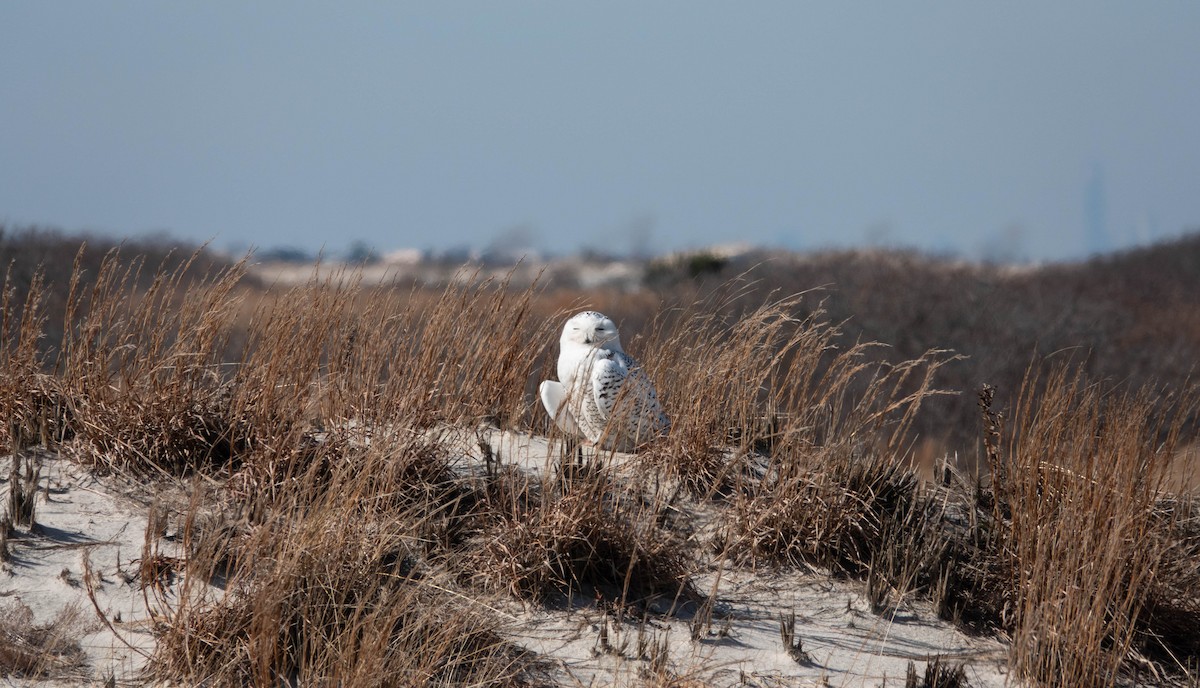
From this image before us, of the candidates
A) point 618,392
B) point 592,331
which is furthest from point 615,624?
point 592,331

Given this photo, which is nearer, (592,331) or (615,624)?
(615,624)

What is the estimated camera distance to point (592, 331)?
505cm

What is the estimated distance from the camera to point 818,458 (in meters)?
4.56

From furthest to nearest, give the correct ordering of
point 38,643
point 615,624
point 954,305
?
point 954,305, point 615,624, point 38,643

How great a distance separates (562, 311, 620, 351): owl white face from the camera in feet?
16.6

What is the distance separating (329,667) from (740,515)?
2.03 m

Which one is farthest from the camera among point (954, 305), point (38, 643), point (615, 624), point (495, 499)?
point (954, 305)

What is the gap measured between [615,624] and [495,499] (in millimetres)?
851

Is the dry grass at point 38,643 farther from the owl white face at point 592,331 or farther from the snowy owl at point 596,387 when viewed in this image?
the owl white face at point 592,331

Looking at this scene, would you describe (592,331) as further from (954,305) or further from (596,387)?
(954,305)

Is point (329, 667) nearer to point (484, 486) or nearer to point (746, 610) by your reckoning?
point (484, 486)

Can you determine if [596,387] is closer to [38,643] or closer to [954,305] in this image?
[38,643]

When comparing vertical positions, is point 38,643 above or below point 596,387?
below

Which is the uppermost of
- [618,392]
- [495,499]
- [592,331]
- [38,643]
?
[592,331]
